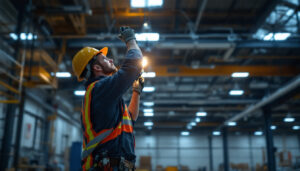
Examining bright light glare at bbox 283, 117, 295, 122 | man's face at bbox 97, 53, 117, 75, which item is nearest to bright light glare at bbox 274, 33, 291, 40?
man's face at bbox 97, 53, 117, 75

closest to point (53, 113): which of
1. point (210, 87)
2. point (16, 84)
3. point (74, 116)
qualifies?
point (74, 116)

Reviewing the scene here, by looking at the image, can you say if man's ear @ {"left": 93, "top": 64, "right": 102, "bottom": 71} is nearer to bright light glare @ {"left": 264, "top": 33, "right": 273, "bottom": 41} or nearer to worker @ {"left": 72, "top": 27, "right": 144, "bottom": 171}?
worker @ {"left": 72, "top": 27, "right": 144, "bottom": 171}

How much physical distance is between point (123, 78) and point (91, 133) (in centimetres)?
43

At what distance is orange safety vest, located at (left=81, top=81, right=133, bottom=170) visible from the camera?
→ 1.86m

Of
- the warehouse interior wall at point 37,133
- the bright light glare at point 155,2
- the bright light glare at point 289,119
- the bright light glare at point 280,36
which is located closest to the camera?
the bright light glare at point 155,2

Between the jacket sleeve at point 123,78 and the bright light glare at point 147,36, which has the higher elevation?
the bright light glare at point 147,36

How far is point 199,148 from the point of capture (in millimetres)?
34156

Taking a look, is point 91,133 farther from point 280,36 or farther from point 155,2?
point 280,36

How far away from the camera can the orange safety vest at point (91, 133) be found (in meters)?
1.86

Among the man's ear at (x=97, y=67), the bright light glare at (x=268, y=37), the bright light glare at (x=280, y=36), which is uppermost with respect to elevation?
the bright light glare at (x=268, y=37)

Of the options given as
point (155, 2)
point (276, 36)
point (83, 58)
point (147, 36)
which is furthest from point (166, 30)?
point (83, 58)

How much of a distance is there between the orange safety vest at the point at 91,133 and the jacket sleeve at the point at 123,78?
0.53ft

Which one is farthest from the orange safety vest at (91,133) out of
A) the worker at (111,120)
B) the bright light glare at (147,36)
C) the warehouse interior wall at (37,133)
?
the warehouse interior wall at (37,133)

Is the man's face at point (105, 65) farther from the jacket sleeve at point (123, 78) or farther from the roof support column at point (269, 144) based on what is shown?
the roof support column at point (269, 144)
